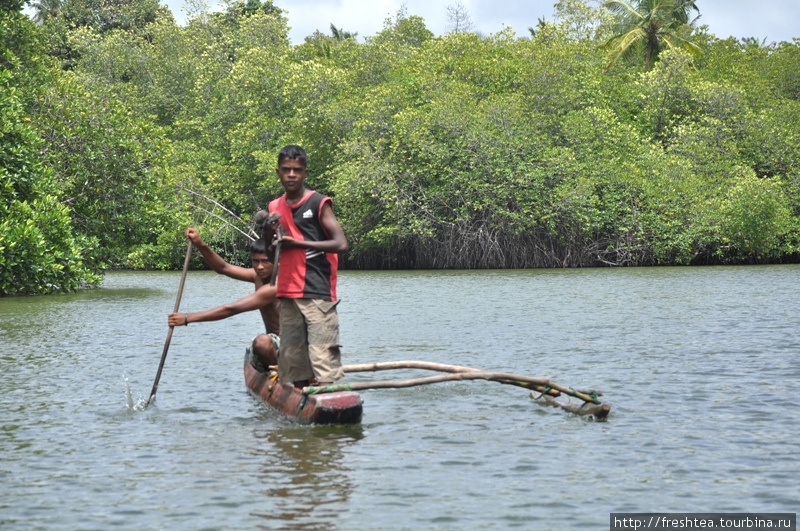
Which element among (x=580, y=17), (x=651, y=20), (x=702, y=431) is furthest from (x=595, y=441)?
(x=580, y=17)

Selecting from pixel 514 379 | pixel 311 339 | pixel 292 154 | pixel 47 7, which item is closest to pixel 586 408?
pixel 514 379

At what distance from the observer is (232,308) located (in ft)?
28.8

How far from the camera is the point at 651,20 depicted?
4566 centimetres

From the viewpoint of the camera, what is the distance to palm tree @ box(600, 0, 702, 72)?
45219mm

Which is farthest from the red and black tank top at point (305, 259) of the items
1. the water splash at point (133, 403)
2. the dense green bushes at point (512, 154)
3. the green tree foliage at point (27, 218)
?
the dense green bushes at point (512, 154)

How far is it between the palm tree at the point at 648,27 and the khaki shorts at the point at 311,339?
3900 cm

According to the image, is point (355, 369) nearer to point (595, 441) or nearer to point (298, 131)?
point (595, 441)

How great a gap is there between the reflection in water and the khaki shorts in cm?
46

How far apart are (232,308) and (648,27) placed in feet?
134

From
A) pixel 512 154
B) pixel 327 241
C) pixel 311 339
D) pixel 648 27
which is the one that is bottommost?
pixel 311 339

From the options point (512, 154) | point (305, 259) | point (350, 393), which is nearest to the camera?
point (305, 259)

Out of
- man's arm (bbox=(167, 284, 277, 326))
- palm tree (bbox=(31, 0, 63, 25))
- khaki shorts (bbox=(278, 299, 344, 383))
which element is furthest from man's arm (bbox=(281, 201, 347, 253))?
palm tree (bbox=(31, 0, 63, 25))

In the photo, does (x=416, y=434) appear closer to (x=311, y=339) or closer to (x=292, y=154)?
(x=311, y=339)

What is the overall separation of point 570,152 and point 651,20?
1119cm
